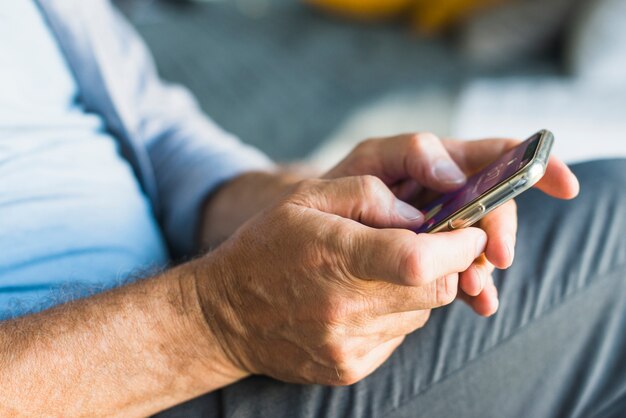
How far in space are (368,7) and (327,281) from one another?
180 cm

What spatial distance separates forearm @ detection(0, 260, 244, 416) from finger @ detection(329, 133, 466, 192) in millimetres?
232

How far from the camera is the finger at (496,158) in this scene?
612 millimetres

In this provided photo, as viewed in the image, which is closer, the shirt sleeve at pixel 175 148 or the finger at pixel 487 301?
the finger at pixel 487 301

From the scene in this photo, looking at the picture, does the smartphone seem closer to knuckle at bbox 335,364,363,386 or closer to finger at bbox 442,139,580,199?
finger at bbox 442,139,580,199

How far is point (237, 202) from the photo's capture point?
82 centimetres

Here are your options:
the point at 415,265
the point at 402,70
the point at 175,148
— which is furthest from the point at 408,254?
the point at 402,70

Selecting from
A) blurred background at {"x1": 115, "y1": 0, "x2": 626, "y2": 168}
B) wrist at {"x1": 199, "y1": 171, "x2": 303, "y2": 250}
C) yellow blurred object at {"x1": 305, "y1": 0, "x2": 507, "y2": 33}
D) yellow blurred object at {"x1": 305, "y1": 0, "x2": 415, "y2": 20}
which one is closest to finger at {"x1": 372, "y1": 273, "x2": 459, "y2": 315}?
wrist at {"x1": 199, "y1": 171, "x2": 303, "y2": 250}

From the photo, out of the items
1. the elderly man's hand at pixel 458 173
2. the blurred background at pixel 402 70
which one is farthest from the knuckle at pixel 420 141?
the blurred background at pixel 402 70

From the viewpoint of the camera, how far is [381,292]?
1.75ft

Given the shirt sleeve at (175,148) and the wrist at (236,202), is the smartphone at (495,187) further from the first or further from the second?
the shirt sleeve at (175,148)

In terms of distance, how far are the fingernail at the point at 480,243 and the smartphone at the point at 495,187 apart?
0.01 metres

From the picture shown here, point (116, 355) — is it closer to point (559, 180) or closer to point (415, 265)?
point (415, 265)

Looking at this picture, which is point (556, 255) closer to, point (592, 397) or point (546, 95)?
point (592, 397)

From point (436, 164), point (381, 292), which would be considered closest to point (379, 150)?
point (436, 164)
